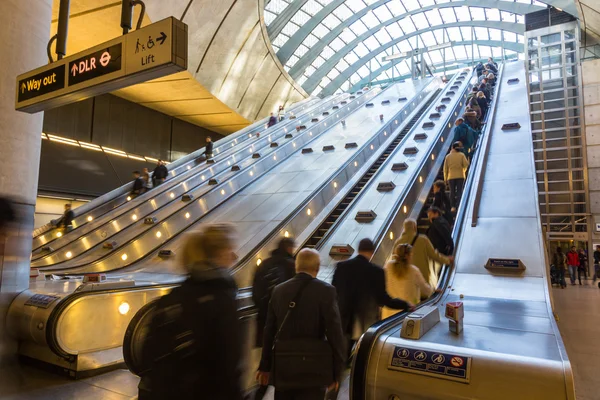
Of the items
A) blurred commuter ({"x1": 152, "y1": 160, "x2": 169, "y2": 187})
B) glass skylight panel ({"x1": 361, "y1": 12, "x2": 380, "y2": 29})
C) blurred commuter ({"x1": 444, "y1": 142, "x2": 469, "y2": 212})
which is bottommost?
blurred commuter ({"x1": 444, "y1": 142, "x2": 469, "y2": 212})

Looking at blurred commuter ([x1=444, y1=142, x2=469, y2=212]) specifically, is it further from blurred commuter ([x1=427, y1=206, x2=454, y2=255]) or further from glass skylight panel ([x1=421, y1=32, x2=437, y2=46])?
glass skylight panel ([x1=421, y1=32, x2=437, y2=46])

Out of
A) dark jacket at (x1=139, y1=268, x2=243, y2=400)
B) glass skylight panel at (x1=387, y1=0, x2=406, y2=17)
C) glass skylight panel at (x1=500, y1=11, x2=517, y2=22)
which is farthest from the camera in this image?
glass skylight panel at (x1=387, y1=0, x2=406, y2=17)

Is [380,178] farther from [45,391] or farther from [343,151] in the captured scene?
[45,391]

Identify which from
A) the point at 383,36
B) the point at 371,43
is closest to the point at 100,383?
the point at 383,36

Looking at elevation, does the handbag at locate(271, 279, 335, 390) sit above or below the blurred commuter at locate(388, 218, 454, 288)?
below

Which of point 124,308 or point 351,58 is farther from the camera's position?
point 351,58

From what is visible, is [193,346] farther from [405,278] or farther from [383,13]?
[383,13]

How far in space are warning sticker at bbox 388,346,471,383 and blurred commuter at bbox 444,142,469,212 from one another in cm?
649

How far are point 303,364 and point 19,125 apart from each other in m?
4.41

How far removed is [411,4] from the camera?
39375mm

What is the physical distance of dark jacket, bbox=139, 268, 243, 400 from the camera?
2.01 meters

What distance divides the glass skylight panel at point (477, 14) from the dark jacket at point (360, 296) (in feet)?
132

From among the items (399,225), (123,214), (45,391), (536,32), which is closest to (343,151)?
(399,225)

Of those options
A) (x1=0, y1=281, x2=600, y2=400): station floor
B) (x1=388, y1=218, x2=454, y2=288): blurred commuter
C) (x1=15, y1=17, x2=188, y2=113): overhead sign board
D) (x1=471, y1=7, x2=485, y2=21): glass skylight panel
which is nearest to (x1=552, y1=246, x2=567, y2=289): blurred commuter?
(x1=0, y1=281, x2=600, y2=400): station floor
